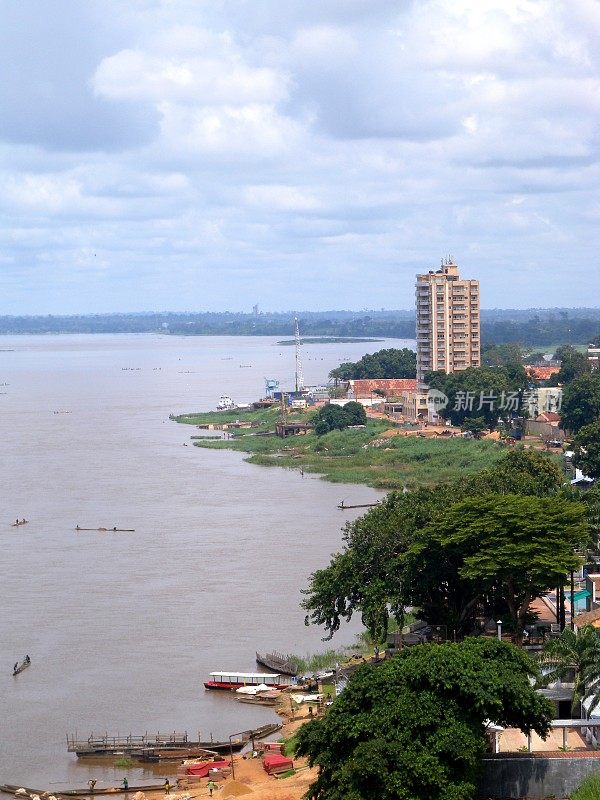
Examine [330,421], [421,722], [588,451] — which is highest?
[588,451]

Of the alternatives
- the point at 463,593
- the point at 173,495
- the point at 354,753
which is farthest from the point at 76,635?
the point at 173,495

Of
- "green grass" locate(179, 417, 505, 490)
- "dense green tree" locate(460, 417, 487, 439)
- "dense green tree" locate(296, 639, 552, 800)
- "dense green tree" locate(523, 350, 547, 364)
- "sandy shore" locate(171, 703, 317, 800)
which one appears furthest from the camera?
"dense green tree" locate(523, 350, 547, 364)

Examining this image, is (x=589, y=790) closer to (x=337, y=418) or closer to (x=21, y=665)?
(x=21, y=665)

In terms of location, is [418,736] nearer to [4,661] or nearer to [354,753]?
[354,753]

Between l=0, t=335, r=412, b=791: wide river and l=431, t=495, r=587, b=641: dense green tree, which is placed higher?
l=431, t=495, r=587, b=641: dense green tree

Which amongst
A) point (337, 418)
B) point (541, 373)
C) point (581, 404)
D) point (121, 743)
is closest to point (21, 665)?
point (121, 743)

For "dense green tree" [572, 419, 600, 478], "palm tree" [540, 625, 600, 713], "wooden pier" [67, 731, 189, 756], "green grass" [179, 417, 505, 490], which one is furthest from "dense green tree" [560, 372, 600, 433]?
"palm tree" [540, 625, 600, 713]

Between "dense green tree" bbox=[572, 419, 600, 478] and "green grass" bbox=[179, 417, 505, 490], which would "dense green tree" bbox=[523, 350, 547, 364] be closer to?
"green grass" bbox=[179, 417, 505, 490]
